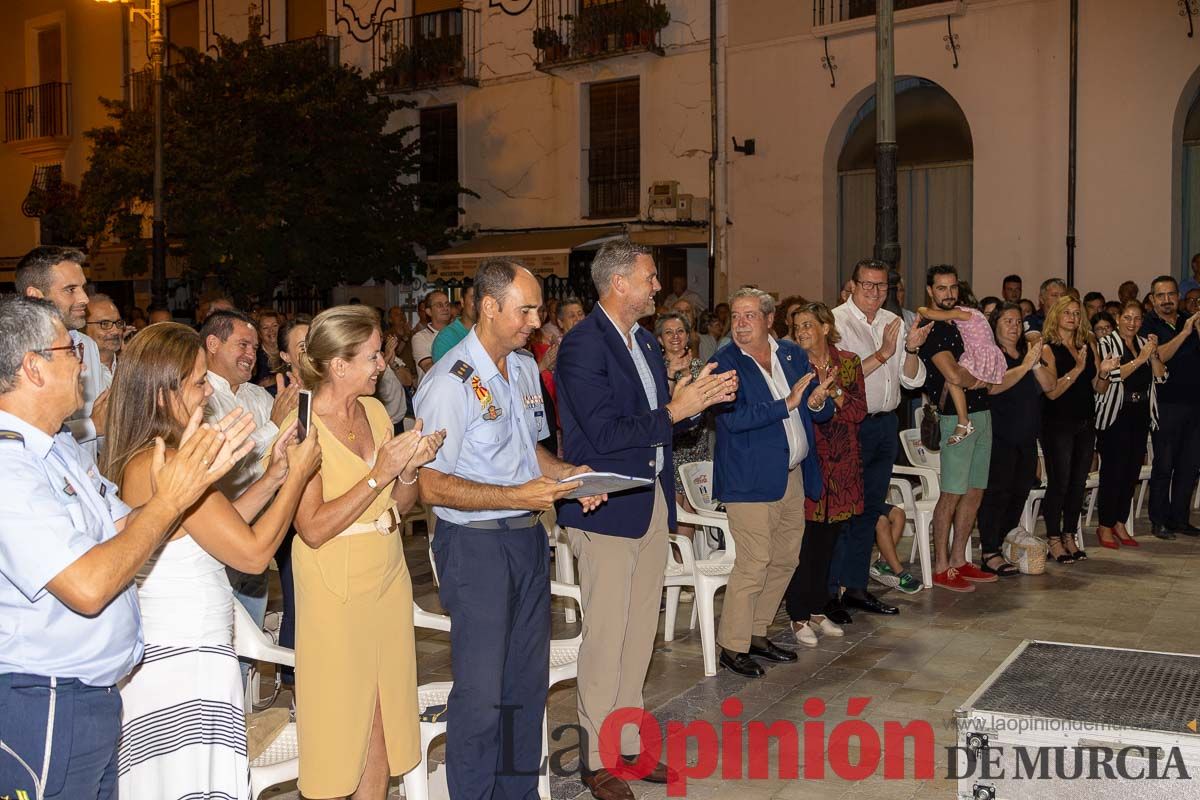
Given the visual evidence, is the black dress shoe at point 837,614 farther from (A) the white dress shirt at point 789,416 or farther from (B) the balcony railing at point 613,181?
(B) the balcony railing at point 613,181

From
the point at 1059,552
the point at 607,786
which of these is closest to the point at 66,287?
the point at 607,786

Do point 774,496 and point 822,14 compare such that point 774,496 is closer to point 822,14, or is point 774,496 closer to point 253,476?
point 253,476

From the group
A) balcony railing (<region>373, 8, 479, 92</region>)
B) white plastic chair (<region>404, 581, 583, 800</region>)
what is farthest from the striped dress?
balcony railing (<region>373, 8, 479, 92</region>)

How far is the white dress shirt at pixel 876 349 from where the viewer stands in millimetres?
7242

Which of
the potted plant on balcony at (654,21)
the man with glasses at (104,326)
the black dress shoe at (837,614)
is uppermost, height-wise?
the potted plant on balcony at (654,21)

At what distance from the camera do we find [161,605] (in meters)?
3.18

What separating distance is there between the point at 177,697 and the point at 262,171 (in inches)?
639

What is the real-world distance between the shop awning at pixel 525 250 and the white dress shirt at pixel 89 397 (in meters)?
12.4

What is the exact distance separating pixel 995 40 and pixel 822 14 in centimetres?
250

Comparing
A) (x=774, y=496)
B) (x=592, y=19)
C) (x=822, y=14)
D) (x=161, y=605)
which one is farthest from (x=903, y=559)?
(x=592, y=19)

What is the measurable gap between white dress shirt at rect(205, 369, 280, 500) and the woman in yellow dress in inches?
36.7

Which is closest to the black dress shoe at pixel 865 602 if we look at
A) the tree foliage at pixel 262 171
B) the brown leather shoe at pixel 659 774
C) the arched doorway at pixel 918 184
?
the brown leather shoe at pixel 659 774

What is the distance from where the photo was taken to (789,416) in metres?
6.00

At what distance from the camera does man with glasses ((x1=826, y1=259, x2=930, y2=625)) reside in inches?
285
